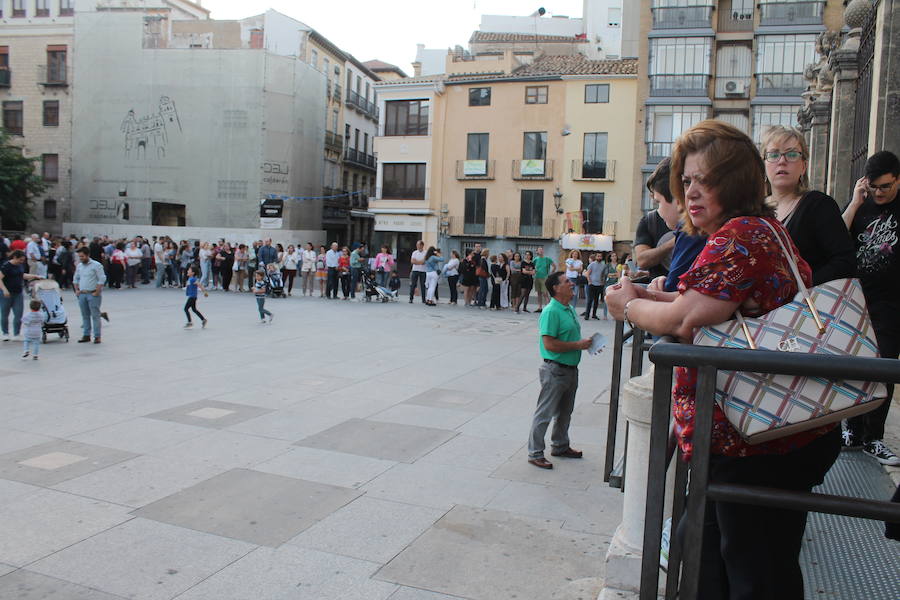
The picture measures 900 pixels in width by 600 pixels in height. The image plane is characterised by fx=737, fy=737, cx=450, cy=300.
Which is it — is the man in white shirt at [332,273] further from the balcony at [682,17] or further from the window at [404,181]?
the balcony at [682,17]

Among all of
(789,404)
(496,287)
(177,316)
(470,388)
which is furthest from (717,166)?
(496,287)

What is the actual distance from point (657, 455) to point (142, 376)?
8.88 m

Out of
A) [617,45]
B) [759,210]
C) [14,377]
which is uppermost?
[617,45]

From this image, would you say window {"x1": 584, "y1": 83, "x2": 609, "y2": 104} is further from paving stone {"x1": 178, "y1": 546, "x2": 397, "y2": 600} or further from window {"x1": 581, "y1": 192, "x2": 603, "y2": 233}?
paving stone {"x1": 178, "y1": 546, "x2": 397, "y2": 600}

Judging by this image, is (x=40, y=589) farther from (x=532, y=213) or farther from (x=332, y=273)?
(x=532, y=213)

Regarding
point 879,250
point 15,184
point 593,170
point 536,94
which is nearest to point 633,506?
point 879,250

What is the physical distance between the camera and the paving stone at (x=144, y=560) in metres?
3.84

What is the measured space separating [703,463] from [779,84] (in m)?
36.6

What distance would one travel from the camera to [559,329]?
6242 millimetres

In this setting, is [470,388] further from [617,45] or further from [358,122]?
[617,45]

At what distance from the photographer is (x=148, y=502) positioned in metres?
5.00

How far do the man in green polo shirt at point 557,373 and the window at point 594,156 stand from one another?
3243 centimetres

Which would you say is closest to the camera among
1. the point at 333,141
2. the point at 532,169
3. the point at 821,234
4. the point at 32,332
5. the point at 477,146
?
the point at 821,234

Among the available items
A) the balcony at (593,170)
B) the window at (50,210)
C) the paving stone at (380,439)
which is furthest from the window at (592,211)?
the paving stone at (380,439)
